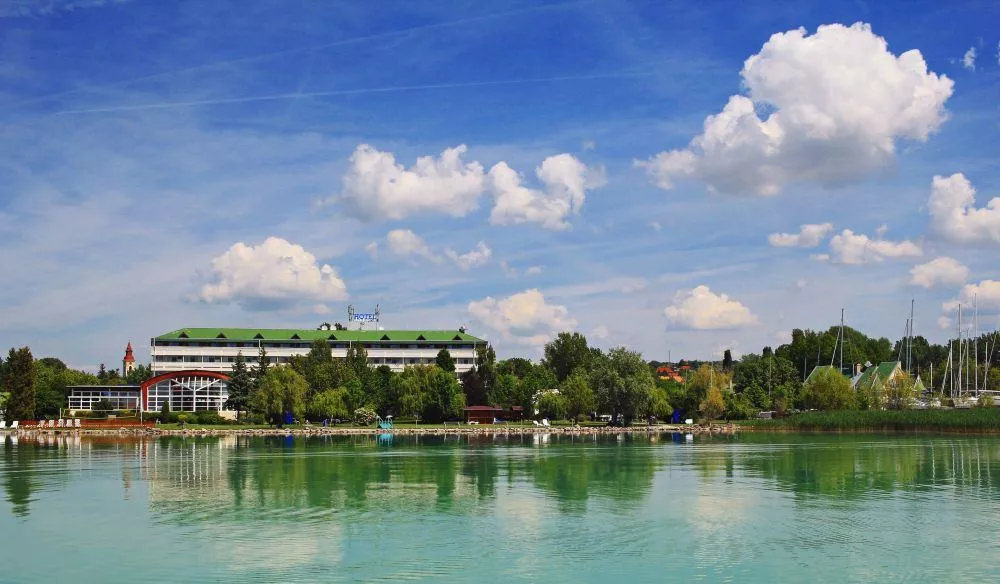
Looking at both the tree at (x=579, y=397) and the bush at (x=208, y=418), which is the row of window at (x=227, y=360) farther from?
the tree at (x=579, y=397)

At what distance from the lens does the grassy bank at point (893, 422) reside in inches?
3504

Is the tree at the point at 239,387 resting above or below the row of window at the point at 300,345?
below

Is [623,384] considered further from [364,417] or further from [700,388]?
[364,417]

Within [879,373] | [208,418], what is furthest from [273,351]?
[879,373]

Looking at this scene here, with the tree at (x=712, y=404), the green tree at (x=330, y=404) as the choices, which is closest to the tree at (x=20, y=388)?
the green tree at (x=330, y=404)

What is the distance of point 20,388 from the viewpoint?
104750 mm

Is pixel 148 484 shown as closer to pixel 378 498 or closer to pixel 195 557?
pixel 378 498

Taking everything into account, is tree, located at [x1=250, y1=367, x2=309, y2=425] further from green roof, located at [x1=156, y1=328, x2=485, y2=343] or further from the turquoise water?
green roof, located at [x1=156, y1=328, x2=485, y2=343]

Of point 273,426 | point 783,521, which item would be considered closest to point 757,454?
point 783,521

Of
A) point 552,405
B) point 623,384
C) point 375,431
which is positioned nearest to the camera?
point 375,431

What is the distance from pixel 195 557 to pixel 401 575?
22.4ft

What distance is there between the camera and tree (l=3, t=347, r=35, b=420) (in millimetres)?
103562

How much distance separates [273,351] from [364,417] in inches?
1989

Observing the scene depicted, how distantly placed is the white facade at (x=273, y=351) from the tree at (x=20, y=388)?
47.3 metres
